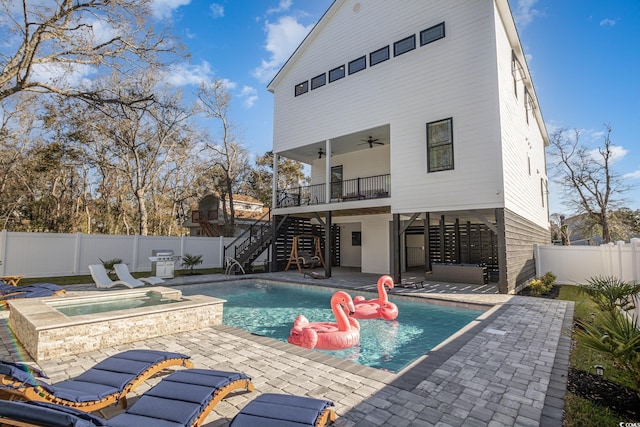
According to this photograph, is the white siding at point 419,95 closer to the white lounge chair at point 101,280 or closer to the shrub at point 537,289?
the shrub at point 537,289

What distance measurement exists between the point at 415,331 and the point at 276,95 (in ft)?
46.2

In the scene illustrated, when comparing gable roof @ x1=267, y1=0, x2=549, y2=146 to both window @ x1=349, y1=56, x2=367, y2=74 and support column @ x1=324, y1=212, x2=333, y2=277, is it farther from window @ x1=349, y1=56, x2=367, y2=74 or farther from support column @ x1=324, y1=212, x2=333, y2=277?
support column @ x1=324, y1=212, x2=333, y2=277

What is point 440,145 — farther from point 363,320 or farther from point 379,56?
point 363,320

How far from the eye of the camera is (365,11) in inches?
537

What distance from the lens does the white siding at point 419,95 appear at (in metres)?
10.1

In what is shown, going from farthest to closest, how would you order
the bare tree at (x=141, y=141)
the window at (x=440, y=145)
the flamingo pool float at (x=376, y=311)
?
the bare tree at (x=141, y=141)
the window at (x=440, y=145)
the flamingo pool float at (x=376, y=311)

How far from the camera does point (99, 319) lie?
15.8ft

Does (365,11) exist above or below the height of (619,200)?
above

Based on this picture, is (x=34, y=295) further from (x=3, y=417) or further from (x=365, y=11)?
(x=365, y=11)

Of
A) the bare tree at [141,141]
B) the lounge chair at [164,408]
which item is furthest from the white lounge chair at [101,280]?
the bare tree at [141,141]

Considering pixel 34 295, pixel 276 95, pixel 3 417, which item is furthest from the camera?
pixel 276 95

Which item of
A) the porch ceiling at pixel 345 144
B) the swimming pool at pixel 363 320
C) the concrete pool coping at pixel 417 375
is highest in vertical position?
the porch ceiling at pixel 345 144

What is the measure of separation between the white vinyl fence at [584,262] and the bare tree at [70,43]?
56.7 ft

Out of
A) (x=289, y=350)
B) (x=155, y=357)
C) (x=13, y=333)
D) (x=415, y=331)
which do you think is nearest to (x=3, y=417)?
(x=155, y=357)
